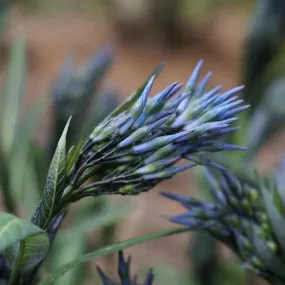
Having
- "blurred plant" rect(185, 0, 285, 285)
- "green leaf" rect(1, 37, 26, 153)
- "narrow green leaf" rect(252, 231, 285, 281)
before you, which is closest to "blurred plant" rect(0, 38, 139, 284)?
"green leaf" rect(1, 37, 26, 153)

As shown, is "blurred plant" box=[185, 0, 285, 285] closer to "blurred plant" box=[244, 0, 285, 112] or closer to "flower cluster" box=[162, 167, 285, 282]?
"blurred plant" box=[244, 0, 285, 112]

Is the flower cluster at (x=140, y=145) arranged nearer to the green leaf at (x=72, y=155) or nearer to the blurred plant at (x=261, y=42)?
the green leaf at (x=72, y=155)

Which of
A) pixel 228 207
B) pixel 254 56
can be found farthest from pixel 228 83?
pixel 228 207

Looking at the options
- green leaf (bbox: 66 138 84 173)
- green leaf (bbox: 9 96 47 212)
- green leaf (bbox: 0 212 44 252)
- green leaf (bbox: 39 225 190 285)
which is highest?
green leaf (bbox: 66 138 84 173)

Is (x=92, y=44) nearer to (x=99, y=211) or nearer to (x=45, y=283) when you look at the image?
(x=99, y=211)

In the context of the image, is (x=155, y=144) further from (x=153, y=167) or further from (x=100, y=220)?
(x=100, y=220)

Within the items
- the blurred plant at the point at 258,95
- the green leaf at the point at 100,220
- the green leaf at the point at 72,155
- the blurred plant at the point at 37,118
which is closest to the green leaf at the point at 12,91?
the blurred plant at the point at 37,118

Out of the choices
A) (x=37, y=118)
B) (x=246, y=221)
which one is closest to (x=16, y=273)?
(x=246, y=221)

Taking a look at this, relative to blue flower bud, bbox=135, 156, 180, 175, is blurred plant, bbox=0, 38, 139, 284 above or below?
below
